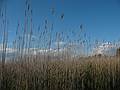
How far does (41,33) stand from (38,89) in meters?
1.06

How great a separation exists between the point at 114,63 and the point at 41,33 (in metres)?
2.03

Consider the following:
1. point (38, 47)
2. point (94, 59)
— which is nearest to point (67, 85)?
point (38, 47)

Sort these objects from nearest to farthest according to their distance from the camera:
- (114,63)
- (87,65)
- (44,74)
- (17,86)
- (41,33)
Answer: (17,86), (44,74), (41,33), (87,65), (114,63)

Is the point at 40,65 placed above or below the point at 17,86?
above

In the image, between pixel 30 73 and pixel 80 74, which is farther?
pixel 80 74

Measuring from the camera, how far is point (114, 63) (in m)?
5.86

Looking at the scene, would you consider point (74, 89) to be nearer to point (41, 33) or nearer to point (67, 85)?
point (67, 85)

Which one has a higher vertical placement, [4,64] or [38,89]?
[4,64]

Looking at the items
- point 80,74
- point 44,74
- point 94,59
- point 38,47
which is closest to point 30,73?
point 44,74

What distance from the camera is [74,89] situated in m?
4.62

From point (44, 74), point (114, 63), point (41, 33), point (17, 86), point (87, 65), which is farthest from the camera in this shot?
point (114, 63)

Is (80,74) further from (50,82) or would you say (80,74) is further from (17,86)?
(17,86)

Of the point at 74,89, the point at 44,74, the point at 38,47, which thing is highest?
the point at 38,47

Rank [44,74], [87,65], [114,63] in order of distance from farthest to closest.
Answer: [114,63] → [87,65] → [44,74]
